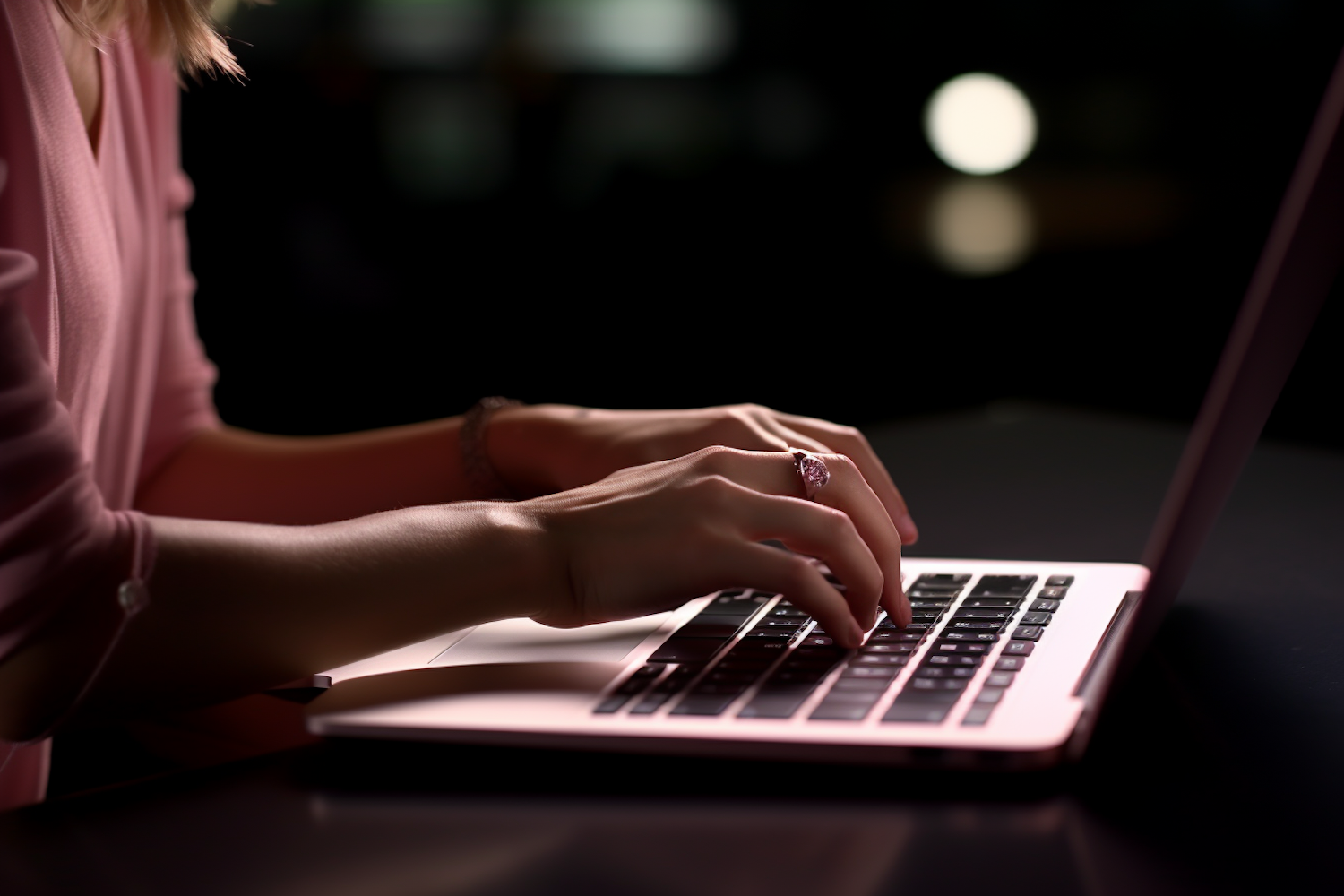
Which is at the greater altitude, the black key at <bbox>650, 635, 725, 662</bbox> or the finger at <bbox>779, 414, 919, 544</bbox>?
the finger at <bbox>779, 414, 919, 544</bbox>

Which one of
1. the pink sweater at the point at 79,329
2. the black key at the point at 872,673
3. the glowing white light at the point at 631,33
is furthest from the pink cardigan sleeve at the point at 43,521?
the glowing white light at the point at 631,33

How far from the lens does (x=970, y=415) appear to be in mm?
1557

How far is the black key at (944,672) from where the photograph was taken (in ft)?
1.63

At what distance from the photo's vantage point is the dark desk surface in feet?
1.25

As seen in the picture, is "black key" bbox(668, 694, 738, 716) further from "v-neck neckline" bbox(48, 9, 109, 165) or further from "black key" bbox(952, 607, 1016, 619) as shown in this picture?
"v-neck neckline" bbox(48, 9, 109, 165)

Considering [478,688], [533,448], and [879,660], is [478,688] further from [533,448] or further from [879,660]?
[533,448]

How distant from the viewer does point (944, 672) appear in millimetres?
502

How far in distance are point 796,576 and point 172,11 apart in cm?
66

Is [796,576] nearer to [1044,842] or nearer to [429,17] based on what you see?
[1044,842]

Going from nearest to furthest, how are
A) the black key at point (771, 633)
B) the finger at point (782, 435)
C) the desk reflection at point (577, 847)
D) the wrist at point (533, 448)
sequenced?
the desk reflection at point (577, 847) < the black key at point (771, 633) < the finger at point (782, 435) < the wrist at point (533, 448)

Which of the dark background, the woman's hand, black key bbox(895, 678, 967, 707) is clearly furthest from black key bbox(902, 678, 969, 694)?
the dark background

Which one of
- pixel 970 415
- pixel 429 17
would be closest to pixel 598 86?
pixel 429 17

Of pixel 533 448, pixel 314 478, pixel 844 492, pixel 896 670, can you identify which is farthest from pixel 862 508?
pixel 314 478

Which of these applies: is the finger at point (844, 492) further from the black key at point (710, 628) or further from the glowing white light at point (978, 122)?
the glowing white light at point (978, 122)
